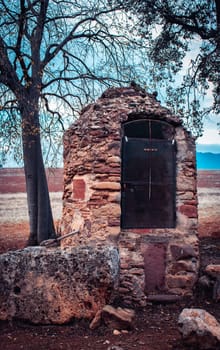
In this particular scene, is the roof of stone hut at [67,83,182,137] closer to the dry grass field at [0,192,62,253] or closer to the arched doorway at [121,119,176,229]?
the arched doorway at [121,119,176,229]

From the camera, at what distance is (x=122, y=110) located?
5.98m

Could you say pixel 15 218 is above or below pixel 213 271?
above

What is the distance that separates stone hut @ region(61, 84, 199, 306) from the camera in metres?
5.68

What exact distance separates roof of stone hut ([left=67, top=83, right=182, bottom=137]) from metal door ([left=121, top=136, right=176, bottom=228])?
378 mm

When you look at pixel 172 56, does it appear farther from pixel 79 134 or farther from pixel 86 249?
pixel 86 249

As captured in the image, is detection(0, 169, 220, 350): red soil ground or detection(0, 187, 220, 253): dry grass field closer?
detection(0, 169, 220, 350): red soil ground

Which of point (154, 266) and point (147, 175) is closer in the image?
point (154, 266)

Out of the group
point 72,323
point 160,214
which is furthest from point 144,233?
point 72,323

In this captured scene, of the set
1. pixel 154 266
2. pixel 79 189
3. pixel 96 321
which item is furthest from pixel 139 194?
pixel 96 321

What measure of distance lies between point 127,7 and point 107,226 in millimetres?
7279

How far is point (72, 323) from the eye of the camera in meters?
4.38

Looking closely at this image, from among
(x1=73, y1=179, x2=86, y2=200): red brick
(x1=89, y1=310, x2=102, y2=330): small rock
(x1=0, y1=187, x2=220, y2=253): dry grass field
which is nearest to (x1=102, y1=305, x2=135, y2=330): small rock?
(x1=89, y1=310, x2=102, y2=330): small rock

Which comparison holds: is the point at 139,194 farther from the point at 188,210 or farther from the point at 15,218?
the point at 15,218

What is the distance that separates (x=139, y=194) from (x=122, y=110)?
137cm
